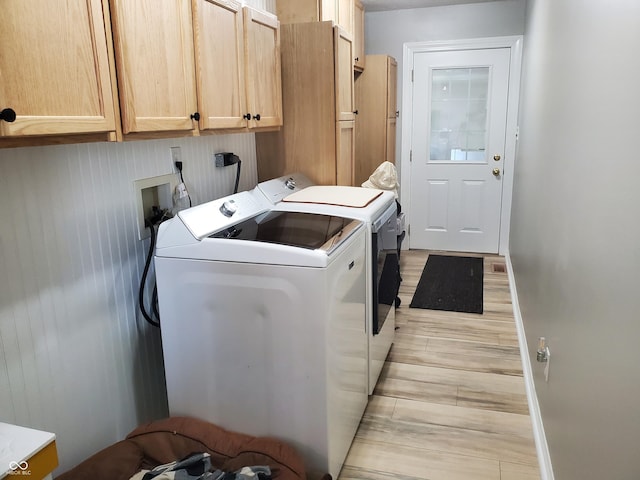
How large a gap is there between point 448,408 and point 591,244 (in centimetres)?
130

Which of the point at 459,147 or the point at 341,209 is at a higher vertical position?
the point at 459,147

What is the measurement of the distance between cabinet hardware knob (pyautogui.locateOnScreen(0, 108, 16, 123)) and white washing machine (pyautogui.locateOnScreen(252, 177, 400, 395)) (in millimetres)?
1324

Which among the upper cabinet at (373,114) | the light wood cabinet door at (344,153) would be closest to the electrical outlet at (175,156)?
the light wood cabinet door at (344,153)

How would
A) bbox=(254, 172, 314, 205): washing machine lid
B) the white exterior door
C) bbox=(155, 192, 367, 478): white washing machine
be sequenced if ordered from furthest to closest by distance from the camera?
1. the white exterior door
2. bbox=(254, 172, 314, 205): washing machine lid
3. bbox=(155, 192, 367, 478): white washing machine

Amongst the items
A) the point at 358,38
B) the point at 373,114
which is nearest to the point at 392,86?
the point at 373,114

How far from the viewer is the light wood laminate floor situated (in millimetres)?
2057

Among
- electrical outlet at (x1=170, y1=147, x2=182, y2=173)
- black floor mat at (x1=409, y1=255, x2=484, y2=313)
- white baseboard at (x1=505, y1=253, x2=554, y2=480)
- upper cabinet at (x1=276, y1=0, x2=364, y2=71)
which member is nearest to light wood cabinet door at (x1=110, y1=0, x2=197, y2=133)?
electrical outlet at (x1=170, y1=147, x2=182, y2=173)

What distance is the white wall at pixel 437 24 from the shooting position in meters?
4.52

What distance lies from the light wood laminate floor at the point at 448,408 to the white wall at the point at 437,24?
254cm

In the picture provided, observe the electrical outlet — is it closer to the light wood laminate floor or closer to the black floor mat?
the light wood laminate floor

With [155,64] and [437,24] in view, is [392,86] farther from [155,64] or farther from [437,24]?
[155,64]

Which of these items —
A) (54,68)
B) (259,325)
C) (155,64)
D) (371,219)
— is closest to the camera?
(54,68)

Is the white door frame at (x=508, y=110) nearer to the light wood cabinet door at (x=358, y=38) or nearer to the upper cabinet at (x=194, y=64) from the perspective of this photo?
the light wood cabinet door at (x=358, y=38)

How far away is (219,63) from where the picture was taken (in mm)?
1888
